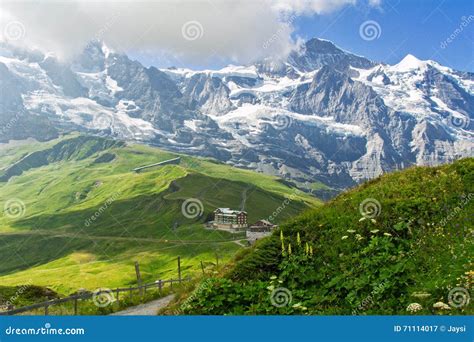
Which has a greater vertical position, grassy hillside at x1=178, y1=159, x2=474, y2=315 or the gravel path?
grassy hillside at x1=178, y1=159, x2=474, y2=315

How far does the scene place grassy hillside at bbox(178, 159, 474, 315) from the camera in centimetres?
1889

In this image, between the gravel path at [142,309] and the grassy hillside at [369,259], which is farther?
the gravel path at [142,309]

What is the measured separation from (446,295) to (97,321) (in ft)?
39.2

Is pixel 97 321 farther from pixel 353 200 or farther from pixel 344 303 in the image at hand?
pixel 353 200

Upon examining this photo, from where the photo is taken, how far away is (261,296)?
68.5 ft

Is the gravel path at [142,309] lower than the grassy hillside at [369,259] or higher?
lower

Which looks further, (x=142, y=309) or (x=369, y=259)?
(x=142, y=309)

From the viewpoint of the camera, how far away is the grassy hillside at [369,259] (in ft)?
62.0

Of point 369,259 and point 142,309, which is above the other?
point 369,259

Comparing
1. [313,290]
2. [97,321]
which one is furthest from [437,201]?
[97,321]

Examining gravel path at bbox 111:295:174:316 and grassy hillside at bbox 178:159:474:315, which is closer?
grassy hillside at bbox 178:159:474:315

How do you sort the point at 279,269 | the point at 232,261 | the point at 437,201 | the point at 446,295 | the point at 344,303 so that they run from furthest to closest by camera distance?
the point at 232,261 → the point at 437,201 → the point at 279,269 → the point at 344,303 → the point at 446,295

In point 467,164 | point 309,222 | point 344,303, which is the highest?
point 467,164

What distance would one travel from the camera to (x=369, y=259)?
69.8 ft
